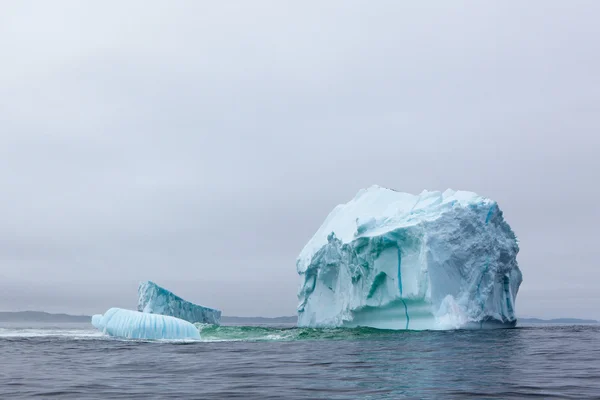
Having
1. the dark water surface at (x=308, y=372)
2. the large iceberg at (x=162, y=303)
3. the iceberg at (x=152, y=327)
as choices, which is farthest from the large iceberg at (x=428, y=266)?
the large iceberg at (x=162, y=303)

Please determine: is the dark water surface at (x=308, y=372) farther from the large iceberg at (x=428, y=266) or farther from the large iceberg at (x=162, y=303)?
the large iceberg at (x=162, y=303)

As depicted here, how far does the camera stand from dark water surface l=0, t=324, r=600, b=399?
29.1 feet

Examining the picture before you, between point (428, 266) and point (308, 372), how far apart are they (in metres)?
16.3

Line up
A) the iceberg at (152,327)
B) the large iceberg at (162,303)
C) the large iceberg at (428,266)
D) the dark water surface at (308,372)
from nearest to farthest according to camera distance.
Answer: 1. the dark water surface at (308,372)
2. the iceberg at (152,327)
3. the large iceberg at (428,266)
4. the large iceberg at (162,303)

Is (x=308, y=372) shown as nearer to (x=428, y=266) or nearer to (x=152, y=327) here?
(x=152, y=327)

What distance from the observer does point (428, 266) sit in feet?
88.2

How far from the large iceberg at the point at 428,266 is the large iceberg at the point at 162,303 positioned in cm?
1027

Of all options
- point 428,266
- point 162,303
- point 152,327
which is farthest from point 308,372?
point 162,303

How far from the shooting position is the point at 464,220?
28375 millimetres

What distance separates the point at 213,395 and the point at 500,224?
24.9 m

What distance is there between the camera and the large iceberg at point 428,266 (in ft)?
89.3

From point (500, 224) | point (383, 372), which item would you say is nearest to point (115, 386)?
point (383, 372)

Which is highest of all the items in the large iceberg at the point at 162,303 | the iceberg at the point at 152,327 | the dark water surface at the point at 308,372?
the large iceberg at the point at 162,303

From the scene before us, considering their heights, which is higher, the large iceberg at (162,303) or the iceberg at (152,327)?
the large iceberg at (162,303)
